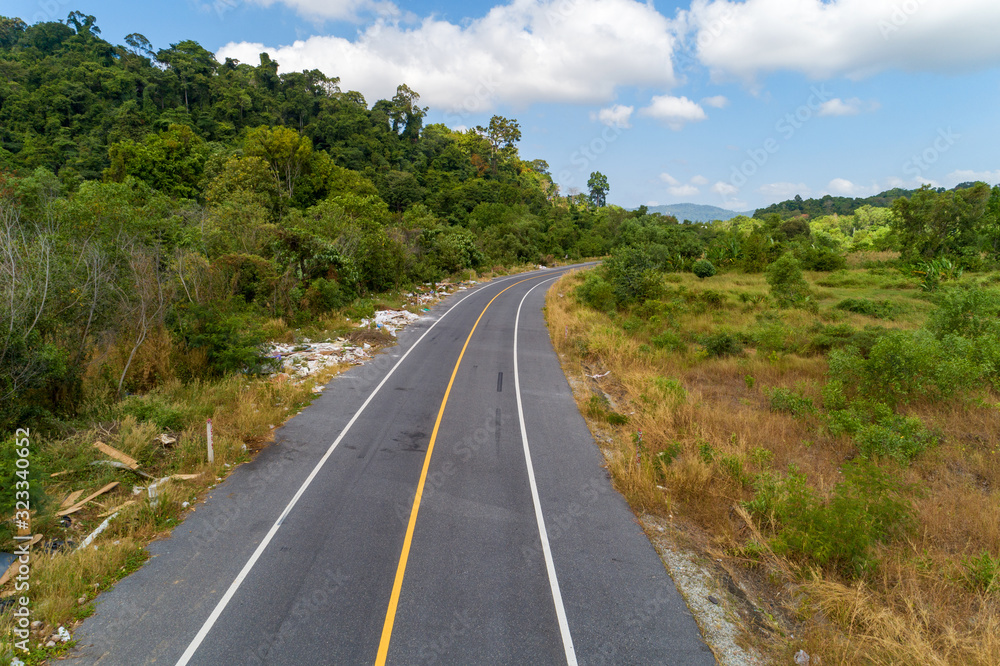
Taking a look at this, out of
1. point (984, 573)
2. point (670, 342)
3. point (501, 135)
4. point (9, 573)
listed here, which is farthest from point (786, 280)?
point (501, 135)

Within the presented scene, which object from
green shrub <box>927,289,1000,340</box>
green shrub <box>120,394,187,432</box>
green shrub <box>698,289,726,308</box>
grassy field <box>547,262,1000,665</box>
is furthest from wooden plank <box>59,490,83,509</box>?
green shrub <box>698,289,726,308</box>

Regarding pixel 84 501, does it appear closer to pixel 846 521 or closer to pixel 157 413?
pixel 157 413

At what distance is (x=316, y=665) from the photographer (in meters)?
5.25

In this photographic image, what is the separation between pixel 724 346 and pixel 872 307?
12122 mm

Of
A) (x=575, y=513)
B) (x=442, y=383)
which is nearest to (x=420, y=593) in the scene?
(x=575, y=513)

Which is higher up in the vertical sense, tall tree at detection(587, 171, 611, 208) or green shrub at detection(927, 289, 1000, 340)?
tall tree at detection(587, 171, 611, 208)

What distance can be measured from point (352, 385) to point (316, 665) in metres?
10.7

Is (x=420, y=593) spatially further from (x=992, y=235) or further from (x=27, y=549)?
(x=992, y=235)

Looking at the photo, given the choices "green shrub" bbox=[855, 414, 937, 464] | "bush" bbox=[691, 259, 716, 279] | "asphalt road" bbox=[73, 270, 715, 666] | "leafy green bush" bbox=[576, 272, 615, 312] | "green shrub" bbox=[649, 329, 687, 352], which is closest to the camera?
"asphalt road" bbox=[73, 270, 715, 666]

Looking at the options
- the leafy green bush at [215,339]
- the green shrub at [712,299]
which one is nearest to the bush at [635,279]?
the green shrub at [712,299]

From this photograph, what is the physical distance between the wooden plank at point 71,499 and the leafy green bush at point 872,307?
1212 inches

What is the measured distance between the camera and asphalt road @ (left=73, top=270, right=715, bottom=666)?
5.57 meters

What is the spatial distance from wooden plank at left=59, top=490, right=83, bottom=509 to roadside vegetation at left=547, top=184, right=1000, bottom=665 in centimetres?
996

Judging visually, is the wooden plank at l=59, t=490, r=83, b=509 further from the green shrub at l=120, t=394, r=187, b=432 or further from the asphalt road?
the green shrub at l=120, t=394, r=187, b=432
